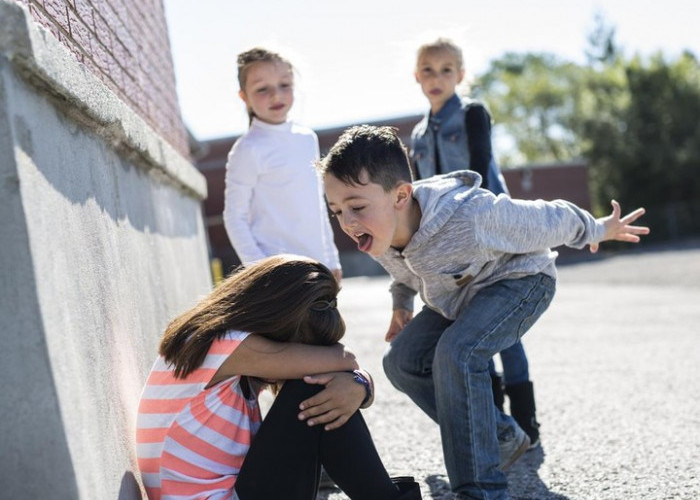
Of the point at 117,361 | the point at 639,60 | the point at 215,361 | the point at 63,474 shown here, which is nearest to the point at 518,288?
the point at 215,361

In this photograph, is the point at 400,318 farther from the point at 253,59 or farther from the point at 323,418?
the point at 253,59

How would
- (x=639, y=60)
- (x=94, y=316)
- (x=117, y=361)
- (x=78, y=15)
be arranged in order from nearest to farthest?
(x=94, y=316)
(x=117, y=361)
(x=78, y=15)
(x=639, y=60)

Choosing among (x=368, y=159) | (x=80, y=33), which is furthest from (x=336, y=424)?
(x=80, y=33)

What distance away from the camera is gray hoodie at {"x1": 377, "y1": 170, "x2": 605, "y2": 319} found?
3.05 meters

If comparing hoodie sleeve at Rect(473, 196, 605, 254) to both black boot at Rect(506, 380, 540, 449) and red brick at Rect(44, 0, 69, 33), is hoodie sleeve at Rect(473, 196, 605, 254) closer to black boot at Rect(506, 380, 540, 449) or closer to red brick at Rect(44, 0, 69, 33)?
black boot at Rect(506, 380, 540, 449)

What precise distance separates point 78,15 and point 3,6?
122 centimetres

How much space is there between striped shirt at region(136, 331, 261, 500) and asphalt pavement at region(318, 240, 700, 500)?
1.01 m

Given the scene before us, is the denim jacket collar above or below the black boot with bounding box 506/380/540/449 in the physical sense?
above

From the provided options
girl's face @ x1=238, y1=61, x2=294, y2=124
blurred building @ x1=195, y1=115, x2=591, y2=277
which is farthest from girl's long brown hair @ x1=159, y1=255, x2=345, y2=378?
blurred building @ x1=195, y1=115, x2=591, y2=277

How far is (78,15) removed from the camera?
3.18m

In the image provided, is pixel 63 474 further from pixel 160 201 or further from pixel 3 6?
pixel 160 201

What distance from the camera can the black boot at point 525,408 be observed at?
409cm

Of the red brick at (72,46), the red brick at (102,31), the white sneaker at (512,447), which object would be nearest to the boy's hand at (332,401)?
the white sneaker at (512,447)

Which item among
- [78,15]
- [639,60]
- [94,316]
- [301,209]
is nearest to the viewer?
[94,316]
